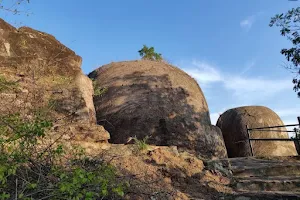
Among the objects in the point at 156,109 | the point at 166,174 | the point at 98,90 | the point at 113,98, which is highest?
the point at 98,90

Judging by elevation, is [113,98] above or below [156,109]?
above

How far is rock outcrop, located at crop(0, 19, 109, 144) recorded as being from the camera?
5.69 metres

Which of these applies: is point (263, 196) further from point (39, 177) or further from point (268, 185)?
point (39, 177)

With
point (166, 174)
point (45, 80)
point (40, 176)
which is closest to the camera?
point (40, 176)

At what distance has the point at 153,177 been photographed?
532 centimetres

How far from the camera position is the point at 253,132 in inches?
571

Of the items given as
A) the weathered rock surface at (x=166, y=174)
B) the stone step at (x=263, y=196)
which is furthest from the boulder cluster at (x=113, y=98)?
the stone step at (x=263, y=196)

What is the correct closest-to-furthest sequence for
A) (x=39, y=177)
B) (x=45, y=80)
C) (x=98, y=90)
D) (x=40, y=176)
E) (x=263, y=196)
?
1. (x=39, y=177)
2. (x=40, y=176)
3. (x=263, y=196)
4. (x=45, y=80)
5. (x=98, y=90)

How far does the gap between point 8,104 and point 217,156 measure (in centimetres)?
629

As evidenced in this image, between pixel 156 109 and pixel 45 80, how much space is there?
3.76 metres

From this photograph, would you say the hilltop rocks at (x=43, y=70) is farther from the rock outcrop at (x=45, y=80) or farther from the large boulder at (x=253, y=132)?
the large boulder at (x=253, y=132)

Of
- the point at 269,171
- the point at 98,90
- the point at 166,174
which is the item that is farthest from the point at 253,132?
the point at 166,174

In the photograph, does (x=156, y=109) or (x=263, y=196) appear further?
(x=156, y=109)

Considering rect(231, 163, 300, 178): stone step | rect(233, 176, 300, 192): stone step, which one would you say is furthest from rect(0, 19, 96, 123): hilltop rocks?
rect(231, 163, 300, 178): stone step
